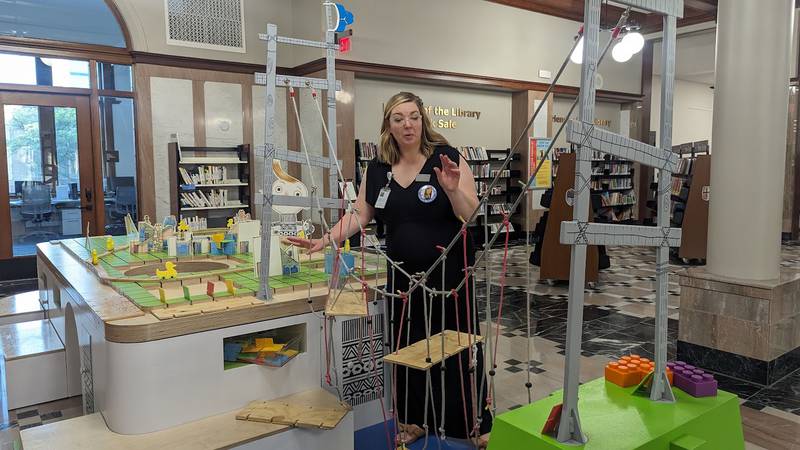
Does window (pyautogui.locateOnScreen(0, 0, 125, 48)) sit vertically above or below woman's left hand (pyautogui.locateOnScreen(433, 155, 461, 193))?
above

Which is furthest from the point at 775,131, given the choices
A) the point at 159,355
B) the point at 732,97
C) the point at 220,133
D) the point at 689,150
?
Result: the point at 220,133

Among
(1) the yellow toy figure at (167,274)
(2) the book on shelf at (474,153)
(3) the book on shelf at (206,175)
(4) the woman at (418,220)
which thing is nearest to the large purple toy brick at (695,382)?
(4) the woman at (418,220)

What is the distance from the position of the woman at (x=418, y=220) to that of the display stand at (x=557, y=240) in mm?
4061

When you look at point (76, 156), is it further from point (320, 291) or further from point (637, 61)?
point (637, 61)

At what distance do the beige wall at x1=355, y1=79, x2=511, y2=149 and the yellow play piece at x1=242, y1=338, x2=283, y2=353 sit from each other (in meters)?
7.20

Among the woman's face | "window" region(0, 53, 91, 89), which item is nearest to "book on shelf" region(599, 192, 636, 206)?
"window" region(0, 53, 91, 89)

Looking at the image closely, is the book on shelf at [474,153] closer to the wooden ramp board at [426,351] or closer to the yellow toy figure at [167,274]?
the yellow toy figure at [167,274]

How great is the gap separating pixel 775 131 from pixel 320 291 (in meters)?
2.93

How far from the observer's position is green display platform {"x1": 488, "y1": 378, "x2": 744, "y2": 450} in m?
1.50

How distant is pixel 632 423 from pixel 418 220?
118cm

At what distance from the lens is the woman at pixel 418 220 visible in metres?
2.38

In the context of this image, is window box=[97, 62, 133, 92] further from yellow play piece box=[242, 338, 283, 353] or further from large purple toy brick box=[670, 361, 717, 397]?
large purple toy brick box=[670, 361, 717, 397]

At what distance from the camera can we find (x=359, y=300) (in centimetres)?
261

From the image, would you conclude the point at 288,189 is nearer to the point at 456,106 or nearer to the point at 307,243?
the point at 307,243
